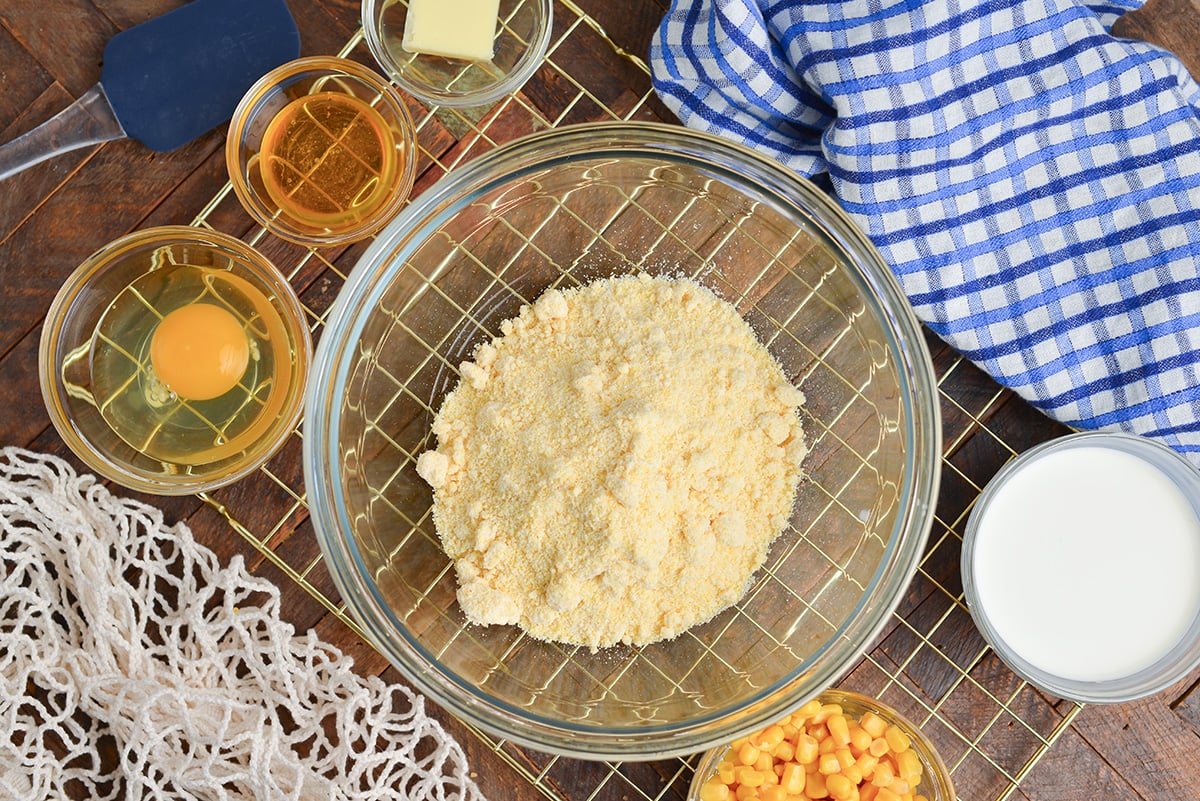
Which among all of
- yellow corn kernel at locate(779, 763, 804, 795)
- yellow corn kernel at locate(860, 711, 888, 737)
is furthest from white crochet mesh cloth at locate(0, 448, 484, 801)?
yellow corn kernel at locate(860, 711, 888, 737)

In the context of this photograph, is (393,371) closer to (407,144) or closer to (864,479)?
(407,144)

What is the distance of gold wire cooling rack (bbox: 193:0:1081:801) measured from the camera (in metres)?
1.19

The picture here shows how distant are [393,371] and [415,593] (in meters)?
0.27

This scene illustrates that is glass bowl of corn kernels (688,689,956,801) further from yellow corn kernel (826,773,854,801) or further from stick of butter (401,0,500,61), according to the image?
stick of butter (401,0,500,61)

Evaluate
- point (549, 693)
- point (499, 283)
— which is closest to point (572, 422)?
point (499, 283)

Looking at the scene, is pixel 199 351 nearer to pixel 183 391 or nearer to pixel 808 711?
pixel 183 391

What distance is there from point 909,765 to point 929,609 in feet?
0.65

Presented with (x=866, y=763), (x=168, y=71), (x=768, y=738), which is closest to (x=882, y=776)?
(x=866, y=763)

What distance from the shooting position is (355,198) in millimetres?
1191

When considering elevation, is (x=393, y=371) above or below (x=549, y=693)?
above

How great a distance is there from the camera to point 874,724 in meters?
1.18

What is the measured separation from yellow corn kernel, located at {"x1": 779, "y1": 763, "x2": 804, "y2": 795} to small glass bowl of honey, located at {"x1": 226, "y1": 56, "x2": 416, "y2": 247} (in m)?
0.87

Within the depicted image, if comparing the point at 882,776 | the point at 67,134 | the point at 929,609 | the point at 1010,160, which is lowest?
the point at 882,776

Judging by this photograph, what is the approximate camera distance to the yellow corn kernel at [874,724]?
1.18 metres
